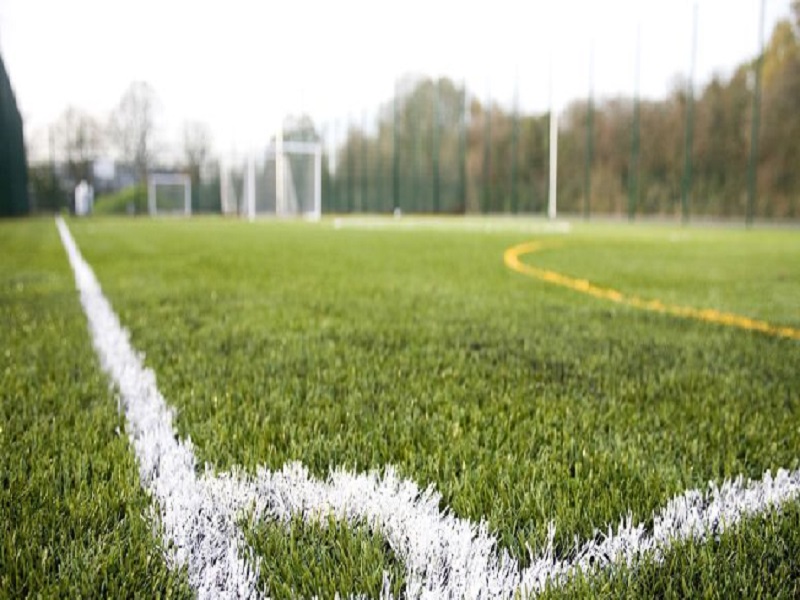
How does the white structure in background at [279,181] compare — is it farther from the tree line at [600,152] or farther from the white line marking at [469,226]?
the white line marking at [469,226]

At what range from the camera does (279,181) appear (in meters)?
26.1

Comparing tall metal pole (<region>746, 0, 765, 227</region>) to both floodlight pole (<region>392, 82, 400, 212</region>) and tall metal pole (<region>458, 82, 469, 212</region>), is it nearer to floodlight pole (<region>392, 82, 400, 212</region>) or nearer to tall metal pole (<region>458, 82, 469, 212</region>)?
tall metal pole (<region>458, 82, 469, 212</region>)

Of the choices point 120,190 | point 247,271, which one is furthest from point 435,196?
point 247,271

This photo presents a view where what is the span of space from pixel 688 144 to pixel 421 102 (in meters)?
13.5

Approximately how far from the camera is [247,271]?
5.05 meters

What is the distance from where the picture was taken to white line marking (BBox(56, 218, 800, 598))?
2.98ft

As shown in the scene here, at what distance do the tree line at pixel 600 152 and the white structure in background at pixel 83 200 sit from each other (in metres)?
9.93

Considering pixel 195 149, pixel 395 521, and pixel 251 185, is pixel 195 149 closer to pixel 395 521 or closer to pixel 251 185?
pixel 251 185

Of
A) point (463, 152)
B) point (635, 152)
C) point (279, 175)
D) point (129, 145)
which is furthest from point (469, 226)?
point (129, 145)

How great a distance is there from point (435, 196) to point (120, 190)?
559 inches

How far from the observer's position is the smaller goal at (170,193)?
102 feet

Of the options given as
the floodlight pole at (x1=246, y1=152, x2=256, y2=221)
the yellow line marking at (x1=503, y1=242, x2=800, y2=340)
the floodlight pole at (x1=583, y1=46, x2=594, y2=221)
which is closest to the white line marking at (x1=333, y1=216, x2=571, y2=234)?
the floodlight pole at (x1=583, y1=46, x2=594, y2=221)

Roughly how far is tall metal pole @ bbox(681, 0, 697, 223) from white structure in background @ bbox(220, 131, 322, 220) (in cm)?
1327

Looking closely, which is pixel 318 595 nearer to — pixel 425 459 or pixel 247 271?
pixel 425 459
